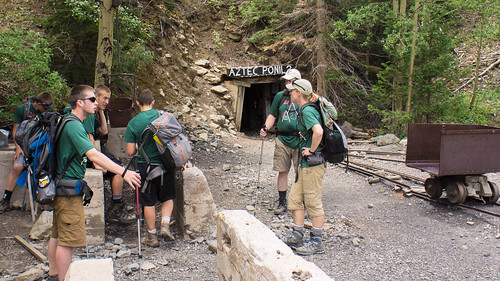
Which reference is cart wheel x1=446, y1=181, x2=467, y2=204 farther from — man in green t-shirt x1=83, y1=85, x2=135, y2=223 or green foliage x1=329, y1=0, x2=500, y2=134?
green foliage x1=329, y1=0, x2=500, y2=134

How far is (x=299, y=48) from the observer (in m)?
18.5

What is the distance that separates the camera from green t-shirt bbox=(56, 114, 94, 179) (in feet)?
13.0

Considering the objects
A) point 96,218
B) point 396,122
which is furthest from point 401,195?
point 396,122

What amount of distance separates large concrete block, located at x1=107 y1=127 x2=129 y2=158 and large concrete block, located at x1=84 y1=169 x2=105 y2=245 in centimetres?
326

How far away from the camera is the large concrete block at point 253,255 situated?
114 inches

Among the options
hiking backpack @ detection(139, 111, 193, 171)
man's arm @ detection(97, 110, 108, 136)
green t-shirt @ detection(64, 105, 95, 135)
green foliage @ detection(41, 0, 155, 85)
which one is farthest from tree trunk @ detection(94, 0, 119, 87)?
hiking backpack @ detection(139, 111, 193, 171)

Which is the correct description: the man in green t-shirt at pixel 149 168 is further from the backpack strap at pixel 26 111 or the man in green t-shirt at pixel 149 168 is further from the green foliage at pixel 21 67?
the green foliage at pixel 21 67

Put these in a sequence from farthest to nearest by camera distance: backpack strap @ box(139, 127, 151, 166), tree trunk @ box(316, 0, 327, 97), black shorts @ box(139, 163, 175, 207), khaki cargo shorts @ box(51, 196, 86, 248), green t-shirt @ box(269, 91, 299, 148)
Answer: tree trunk @ box(316, 0, 327, 97) → green t-shirt @ box(269, 91, 299, 148) → black shorts @ box(139, 163, 175, 207) → backpack strap @ box(139, 127, 151, 166) → khaki cargo shorts @ box(51, 196, 86, 248)

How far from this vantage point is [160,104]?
13719mm

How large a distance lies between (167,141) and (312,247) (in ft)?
7.68

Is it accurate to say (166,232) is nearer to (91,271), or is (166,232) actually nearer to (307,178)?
(307,178)

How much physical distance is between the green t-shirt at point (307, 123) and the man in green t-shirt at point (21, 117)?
3.70 m

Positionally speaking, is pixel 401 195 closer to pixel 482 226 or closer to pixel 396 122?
pixel 482 226

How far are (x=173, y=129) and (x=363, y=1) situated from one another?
46.9 ft
